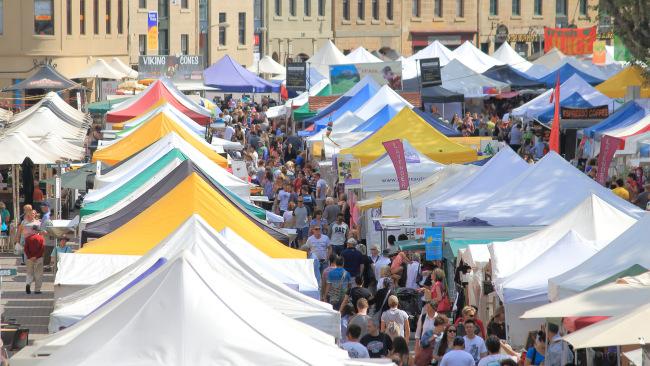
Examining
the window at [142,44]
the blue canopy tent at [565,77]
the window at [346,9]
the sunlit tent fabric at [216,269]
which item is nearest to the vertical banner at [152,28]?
the window at [142,44]

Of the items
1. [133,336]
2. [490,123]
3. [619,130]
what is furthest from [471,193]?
[490,123]

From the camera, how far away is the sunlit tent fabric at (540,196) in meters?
20.4

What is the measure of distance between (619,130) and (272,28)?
5702 centimetres

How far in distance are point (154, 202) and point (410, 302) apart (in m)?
3.39

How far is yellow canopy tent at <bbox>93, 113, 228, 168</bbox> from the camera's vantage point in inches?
1080

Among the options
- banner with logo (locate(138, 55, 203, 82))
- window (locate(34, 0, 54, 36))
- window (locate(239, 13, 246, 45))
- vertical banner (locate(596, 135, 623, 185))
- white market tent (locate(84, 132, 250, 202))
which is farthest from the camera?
window (locate(239, 13, 246, 45))

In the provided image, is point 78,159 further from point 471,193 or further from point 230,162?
point 471,193

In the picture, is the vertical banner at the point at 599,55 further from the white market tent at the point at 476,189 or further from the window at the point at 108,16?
the white market tent at the point at 476,189

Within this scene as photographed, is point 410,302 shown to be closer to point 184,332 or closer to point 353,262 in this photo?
point 353,262

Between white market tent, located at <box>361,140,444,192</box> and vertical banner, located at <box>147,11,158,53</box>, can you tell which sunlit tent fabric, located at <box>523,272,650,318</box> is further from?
vertical banner, located at <box>147,11,158,53</box>

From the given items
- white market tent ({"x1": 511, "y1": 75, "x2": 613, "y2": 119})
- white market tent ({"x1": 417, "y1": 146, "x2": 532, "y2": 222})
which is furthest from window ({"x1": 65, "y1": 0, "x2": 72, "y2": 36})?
white market tent ({"x1": 417, "y1": 146, "x2": 532, "y2": 222})

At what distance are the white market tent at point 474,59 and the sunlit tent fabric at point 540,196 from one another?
3729 cm

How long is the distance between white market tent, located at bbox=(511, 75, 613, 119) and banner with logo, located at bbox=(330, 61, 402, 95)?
592cm

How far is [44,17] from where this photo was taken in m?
61.2
